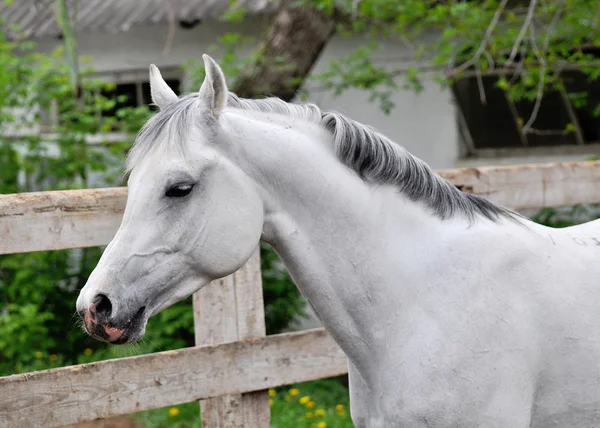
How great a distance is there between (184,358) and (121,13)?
508 cm

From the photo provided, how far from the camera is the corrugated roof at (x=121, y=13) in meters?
7.23

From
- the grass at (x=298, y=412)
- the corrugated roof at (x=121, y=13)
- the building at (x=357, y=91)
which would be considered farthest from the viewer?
the building at (x=357, y=91)

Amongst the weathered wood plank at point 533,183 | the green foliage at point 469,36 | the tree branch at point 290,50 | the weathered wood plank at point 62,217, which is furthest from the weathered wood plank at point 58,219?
the tree branch at point 290,50

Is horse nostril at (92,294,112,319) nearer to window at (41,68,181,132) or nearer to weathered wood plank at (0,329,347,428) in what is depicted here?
weathered wood plank at (0,329,347,428)

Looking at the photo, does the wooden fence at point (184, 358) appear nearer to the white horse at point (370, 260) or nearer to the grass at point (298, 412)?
the white horse at point (370, 260)

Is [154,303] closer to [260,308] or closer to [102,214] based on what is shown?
[102,214]

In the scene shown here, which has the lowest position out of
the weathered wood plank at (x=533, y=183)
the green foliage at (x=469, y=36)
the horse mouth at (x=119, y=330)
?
the horse mouth at (x=119, y=330)

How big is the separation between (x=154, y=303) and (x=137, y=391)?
1079 mm

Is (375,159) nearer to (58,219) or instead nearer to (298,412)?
(58,219)

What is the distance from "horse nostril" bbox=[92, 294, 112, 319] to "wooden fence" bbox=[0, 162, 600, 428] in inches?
36.4

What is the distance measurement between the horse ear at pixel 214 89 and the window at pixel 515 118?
5.55 meters

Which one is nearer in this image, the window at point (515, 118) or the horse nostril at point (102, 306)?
the horse nostril at point (102, 306)

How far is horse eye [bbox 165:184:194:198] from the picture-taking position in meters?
2.12

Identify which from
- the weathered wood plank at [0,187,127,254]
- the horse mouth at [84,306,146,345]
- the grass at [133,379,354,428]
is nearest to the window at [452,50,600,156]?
the grass at [133,379,354,428]
